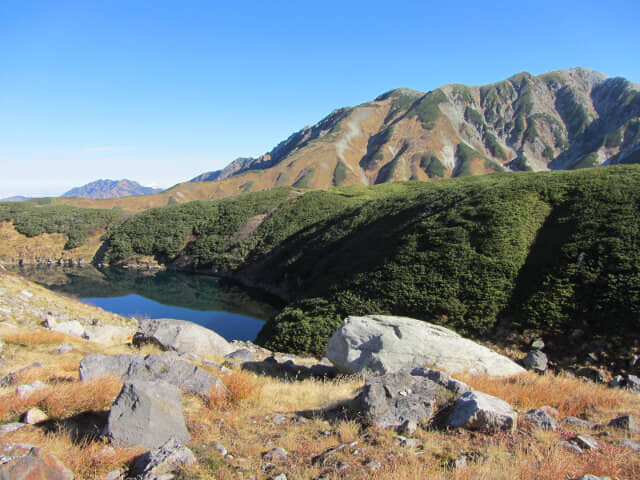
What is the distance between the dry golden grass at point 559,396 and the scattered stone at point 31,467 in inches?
356

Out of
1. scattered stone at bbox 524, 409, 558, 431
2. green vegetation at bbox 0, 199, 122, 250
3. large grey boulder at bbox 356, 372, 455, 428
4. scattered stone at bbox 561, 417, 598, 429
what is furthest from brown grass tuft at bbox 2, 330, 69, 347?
green vegetation at bbox 0, 199, 122, 250

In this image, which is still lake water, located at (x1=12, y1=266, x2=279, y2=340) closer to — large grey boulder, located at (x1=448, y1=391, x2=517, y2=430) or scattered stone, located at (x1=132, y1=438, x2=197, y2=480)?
large grey boulder, located at (x1=448, y1=391, x2=517, y2=430)

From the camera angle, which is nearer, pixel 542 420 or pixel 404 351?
pixel 542 420

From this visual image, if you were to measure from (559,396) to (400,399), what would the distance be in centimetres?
459

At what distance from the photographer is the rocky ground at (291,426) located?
5.24 meters

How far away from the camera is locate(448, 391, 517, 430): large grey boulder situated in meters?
6.58

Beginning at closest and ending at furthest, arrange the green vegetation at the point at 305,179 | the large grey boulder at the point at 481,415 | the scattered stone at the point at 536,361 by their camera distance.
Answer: the large grey boulder at the point at 481,415, the scattered stone at the point at 536,361, the green vegetation at the point at 305,179

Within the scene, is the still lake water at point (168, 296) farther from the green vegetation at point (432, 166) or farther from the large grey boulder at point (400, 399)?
the green vegetation at point (432, 166)

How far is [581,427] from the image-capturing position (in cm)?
702

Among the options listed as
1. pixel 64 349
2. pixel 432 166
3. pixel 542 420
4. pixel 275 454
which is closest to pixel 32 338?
pixel 64 349

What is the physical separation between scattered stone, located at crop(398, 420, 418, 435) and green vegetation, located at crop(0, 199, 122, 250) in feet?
262

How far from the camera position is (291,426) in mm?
7402

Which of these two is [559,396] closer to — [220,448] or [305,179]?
[220,448]

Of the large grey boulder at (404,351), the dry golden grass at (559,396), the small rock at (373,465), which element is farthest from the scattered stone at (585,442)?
the large grey boulder at (404,351)
